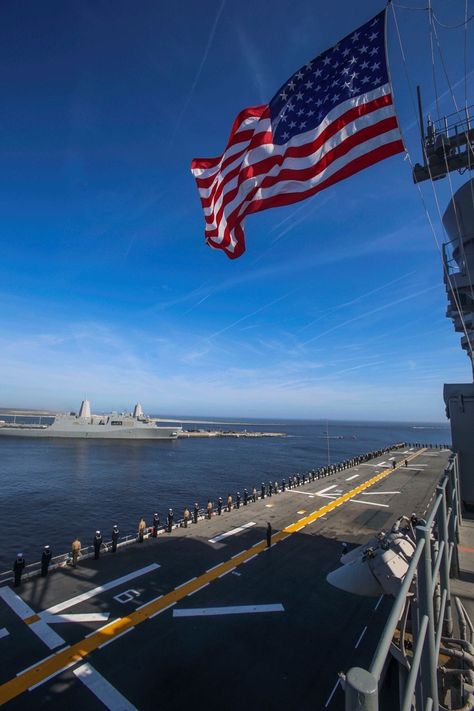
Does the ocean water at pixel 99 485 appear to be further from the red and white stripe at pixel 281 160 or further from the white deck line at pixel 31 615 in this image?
the red and white stripe at pixel 281 160

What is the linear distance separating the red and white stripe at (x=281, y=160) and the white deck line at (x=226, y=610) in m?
11.5

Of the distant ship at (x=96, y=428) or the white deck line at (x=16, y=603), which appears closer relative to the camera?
the white deck line at (x=16, y=603)

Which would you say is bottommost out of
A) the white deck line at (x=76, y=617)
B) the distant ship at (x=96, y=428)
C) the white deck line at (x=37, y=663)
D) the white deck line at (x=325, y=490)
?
the white deck line at (x=37, y=663)

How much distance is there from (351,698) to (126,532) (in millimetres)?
28078

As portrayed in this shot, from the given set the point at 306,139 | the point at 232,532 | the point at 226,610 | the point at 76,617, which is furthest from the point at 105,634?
the point at 306,139

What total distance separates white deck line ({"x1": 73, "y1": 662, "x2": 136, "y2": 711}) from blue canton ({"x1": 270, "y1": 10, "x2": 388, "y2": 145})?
1400 centimetres

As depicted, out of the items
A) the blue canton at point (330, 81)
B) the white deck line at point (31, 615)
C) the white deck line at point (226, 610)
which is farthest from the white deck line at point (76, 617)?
the blue canton at point (330, 81)

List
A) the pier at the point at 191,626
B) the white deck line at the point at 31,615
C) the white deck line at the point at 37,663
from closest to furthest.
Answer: the pier at the point at 191,626
the white deck line at the point at 37,663
the white deck line at the point at 31,615

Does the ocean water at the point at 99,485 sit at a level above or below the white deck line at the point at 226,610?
below

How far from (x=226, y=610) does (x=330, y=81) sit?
15.7 m

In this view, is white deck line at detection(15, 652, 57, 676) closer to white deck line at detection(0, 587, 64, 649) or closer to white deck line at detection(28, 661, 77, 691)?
white deck line at detection(0, 587, 64, 649)

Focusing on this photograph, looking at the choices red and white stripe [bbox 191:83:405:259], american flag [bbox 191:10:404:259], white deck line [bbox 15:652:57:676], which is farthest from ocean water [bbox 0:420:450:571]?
american flag [bbox 191:10:404:259]

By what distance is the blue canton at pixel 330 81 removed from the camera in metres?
8.09

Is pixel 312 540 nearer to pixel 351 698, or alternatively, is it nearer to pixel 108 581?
pixel 108 581
